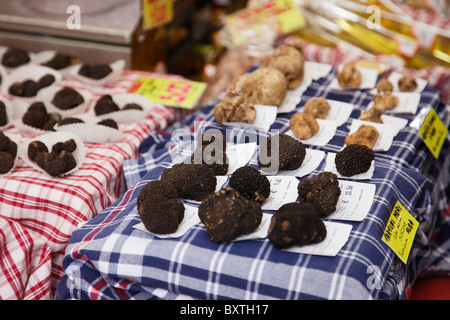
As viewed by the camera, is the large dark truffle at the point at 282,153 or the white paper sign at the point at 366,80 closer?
the large dark truffle at the point at 282,153

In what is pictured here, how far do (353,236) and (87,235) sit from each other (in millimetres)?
625

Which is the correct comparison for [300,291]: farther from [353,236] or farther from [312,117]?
[312,117]

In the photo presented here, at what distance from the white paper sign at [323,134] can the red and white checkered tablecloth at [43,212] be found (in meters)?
0.60

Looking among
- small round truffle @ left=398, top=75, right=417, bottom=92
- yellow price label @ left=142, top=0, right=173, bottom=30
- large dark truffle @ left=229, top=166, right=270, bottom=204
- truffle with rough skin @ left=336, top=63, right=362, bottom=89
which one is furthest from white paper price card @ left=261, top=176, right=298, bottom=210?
yellow price label @ left=142, top=0, right=173, bottom=30

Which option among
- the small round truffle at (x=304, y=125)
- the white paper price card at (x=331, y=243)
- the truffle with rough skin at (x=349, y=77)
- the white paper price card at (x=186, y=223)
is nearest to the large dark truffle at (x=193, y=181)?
the white paper price card at (x=186, y=223)

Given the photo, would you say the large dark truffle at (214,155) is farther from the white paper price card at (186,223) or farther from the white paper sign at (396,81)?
the white paper sign at (396,81)

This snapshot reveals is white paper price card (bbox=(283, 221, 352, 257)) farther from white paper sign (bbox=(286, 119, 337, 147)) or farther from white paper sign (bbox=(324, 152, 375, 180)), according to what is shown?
white paper sign (bbox=(286, 119, 337, 147))

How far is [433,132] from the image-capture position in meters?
1.66

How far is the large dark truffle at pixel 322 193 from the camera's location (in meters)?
1.15

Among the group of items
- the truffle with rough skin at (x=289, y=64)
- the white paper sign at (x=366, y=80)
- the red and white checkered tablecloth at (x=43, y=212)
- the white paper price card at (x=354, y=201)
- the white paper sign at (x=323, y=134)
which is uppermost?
the truffle with rough skin at (x=289, y=64)

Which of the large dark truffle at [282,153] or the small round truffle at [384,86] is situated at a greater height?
the small round truffle at [384,86]
